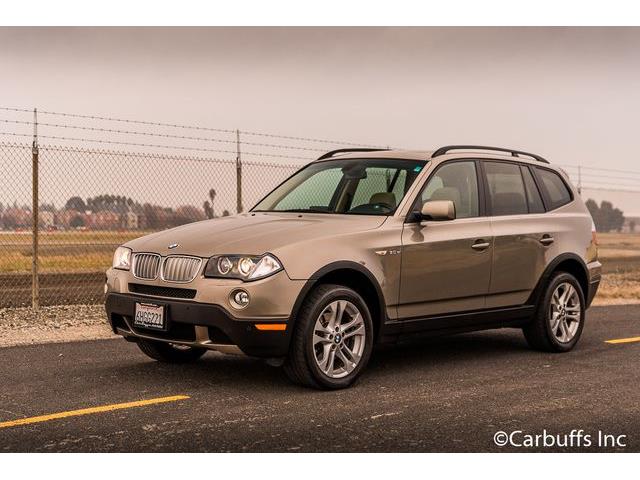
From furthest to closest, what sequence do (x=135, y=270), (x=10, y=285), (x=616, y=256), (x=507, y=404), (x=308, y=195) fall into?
(x=616, y=256)
(x=10, y=285)
(x=308, y=195)
(x=135, y=270)
(x=507, y=404)

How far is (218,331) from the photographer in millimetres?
6695

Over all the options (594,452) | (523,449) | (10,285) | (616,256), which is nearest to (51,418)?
(523,449)

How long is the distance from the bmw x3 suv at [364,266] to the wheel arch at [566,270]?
1 cm

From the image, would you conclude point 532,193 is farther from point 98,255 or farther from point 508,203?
point 98,255

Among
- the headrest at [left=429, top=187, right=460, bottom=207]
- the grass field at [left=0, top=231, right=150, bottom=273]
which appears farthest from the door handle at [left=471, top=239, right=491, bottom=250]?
the grass field at [left=0, top=231, right=150, bottom=273]

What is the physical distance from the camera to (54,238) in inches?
617

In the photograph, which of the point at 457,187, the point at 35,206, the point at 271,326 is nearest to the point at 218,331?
the point at 271,326

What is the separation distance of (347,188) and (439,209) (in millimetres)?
1003

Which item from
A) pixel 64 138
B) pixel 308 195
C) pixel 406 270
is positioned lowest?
pixel 406 270

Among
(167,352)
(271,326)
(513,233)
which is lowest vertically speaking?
(167,352)

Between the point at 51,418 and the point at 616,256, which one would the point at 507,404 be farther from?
the point at 616,256

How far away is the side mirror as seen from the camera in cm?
739

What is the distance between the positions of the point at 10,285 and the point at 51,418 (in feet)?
48.5

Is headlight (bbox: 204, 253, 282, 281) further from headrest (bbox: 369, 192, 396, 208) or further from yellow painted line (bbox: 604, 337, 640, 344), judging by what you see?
yellow painted line (bbox: 604, 337, 640, 344)
